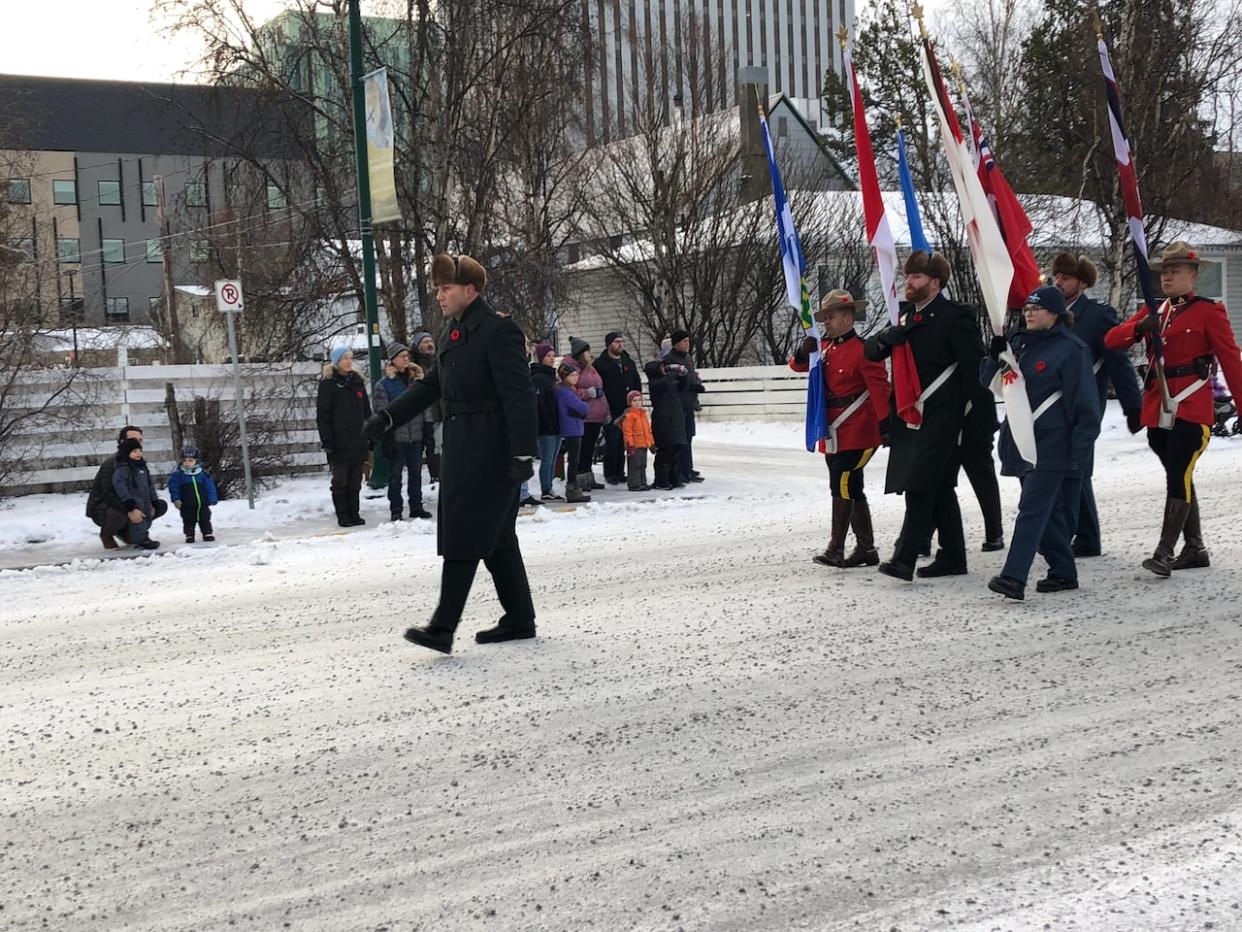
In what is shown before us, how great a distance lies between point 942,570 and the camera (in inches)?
321

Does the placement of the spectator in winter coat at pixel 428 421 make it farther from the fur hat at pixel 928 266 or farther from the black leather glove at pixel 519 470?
the black leather glove at pixel 519 470

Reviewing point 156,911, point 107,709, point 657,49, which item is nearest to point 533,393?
point 107,709

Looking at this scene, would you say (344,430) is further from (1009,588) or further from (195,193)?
(195,193)

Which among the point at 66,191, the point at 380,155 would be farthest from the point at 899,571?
the point at 66,191

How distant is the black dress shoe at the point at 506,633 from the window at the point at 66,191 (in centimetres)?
7082

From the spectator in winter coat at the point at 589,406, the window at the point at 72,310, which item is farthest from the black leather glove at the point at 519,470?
the window at the point at 72,310

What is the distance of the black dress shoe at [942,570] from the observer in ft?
26.8

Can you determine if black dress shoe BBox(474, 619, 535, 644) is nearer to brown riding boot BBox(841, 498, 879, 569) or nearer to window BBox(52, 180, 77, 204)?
brown riding boot BBox(841, 498, 879, 569)

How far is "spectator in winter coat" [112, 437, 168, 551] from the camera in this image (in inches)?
464

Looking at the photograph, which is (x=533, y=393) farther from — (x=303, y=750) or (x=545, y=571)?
(x=545, y=571)

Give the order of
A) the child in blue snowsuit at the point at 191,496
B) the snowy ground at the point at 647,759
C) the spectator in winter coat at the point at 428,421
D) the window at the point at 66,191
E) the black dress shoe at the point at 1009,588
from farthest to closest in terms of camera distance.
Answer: the window at the point at 66,191 < the spectator in winter coat at the point at 428,421 < the child in blue snowsuit at the point at 191,496 < the black dress shoe at the point at 1009,588 < the snowy ground at the point at 647,759

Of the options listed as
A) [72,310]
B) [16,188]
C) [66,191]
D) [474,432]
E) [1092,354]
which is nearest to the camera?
[474,432]

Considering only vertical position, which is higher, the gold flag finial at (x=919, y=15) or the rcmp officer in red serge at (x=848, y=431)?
the gold flag finial at (x=919, y=15)

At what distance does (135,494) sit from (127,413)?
4324 millimetres
